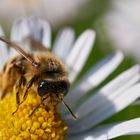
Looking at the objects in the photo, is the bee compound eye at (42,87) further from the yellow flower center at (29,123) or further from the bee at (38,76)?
the yellow flower center at (29,123)

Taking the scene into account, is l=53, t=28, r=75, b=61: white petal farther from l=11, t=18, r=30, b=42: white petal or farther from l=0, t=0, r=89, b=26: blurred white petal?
l=0, t=0, r=89, b=26: blurred white petal

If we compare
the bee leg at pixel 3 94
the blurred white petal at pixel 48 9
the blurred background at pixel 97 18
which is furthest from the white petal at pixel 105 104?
the blurred white petal at pixel 48 9

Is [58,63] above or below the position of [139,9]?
below

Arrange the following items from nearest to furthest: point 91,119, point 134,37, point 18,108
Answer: point 18,108
point 91,119
point 134,37

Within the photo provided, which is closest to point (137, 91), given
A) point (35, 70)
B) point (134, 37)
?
point (35, 70)

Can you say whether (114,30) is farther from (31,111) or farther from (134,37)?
(31,111)

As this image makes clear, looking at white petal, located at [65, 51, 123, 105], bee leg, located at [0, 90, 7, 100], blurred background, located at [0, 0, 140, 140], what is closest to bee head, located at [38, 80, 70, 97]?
bee leg, located at [0, 90, 7, 100]
